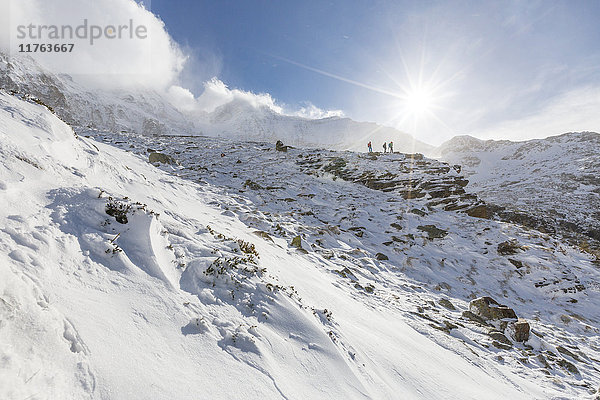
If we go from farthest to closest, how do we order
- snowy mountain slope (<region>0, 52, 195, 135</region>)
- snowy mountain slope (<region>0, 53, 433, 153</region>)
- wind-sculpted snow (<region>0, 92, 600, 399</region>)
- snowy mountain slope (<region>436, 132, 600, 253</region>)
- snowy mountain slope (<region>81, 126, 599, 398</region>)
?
snowy mountain slope (<region>0, 53, 433, 153</region>), snowy mountain slope (<region>0, 52, 195, 135</region>), snowy mountain slope (<region>436, 132, 600, 253</region>), snowy mountain slope (<region>81, 126, 599, 398</region>), wind-sculpted snow (<region>0, 92, 600, 399</region>)

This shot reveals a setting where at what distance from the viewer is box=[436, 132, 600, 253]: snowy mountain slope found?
29531mm

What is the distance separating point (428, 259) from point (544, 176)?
66321mm

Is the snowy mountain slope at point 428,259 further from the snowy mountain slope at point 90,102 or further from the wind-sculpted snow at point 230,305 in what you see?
the snowy mountain slope at point 90,102

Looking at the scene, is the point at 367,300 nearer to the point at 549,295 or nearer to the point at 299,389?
the point at 299,389

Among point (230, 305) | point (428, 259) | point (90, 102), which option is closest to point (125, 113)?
point (90, 102)

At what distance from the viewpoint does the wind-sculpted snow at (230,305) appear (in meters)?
2.45

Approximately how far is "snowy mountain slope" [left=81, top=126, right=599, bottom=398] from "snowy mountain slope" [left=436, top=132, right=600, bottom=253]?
1444 centimetres

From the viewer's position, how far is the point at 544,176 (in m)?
57.0

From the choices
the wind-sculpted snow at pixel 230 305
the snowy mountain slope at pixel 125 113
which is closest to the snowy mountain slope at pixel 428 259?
the wind-sculpted snow at pixel 230 305

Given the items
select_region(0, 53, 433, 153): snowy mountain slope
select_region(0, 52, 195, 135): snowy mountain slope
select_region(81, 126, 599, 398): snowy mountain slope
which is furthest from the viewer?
select_region(0, 53, 433, 153): snowy mountain slope

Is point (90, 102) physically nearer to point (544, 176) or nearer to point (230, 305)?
point (230, 305)

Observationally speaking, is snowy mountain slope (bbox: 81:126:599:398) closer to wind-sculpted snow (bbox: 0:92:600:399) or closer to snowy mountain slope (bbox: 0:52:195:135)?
wind-sculpted snow (bbox: 0:92:600:399)

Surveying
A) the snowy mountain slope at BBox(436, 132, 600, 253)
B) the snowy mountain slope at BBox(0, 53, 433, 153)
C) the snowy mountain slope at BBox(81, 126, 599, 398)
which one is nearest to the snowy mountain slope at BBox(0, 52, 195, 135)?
the snowy mountain slope at BBox(0, 53, 433, 153)

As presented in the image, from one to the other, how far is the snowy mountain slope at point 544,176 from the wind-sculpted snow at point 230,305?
20840 millimetres
